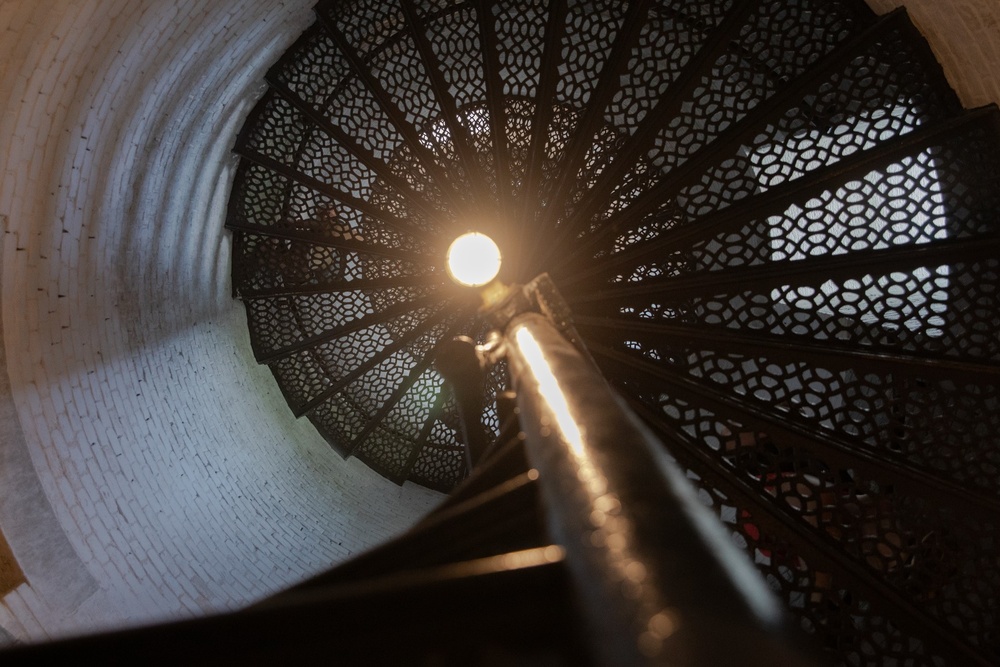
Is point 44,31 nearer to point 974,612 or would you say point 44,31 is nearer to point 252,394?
point 252,394

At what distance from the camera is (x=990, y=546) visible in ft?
8.64

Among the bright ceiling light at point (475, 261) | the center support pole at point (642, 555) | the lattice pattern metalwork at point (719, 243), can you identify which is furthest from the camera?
the lattice pattern metalwork at point (719, 243)

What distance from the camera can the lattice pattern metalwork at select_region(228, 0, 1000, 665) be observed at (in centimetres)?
276

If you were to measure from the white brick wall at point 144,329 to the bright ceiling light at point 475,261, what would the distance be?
1653mm

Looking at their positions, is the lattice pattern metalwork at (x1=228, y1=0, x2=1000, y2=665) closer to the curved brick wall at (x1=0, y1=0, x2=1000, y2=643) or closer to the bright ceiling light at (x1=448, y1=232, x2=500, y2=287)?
the curved brick wall at (x1=0, y1=0, x2=1000, y2=643)

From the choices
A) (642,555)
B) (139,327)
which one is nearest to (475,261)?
(642,555)

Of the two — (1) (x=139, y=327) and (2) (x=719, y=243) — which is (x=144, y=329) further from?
(2) (x=719, y=243)

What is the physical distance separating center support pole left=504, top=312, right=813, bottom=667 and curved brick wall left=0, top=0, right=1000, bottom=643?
7.57 feet

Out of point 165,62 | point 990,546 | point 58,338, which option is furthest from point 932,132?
point 58,338

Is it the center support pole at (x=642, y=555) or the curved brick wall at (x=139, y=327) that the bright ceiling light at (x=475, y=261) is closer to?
the center support pole at (x=642, y=555)

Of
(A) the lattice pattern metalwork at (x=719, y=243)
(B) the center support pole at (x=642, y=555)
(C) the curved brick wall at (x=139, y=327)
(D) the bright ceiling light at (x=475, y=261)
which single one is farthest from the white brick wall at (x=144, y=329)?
(B) the center support pole at (x=642, y=555)

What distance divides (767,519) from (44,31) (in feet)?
11.7

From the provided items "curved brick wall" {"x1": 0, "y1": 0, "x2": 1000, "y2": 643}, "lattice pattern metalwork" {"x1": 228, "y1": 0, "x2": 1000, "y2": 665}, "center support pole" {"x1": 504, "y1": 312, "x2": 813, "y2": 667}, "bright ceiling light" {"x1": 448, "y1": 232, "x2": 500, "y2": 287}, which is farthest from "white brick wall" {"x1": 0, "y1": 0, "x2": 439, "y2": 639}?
"center support pole" {"x1": 504, "y1": 312, "x2": 813, "y2": 667}

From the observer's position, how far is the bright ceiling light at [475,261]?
7.45 ft
